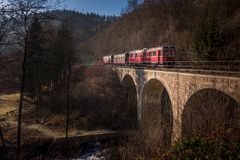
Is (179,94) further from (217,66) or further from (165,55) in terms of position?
(165,55)

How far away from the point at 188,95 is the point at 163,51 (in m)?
9.12

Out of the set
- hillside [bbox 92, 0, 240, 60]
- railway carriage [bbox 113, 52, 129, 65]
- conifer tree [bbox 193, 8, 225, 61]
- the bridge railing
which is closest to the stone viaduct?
the bridge railing

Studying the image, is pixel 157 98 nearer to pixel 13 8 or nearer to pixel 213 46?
pixel 213 46

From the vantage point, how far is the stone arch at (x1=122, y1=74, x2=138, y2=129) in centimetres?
2732

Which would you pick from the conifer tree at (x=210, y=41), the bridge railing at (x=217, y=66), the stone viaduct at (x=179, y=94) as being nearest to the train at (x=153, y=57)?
the stone viaduct at (x=179, y=94)

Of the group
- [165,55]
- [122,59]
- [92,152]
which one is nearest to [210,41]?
[165,55]

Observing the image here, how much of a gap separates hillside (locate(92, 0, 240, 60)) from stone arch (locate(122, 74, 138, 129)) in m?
7.28

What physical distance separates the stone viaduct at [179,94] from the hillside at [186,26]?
16.4ft

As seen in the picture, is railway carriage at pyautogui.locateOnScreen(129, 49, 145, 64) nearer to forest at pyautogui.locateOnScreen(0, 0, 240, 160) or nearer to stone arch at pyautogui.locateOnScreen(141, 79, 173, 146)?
forest at pyautogui.locateOnScreen(0, 0, 240, 160)

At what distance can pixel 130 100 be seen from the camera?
30.1 m

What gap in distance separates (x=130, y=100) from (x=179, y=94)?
584 inches

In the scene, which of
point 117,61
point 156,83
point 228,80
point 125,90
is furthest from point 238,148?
point 117,61

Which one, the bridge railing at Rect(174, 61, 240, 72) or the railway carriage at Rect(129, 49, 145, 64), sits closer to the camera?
the bridge railing at Rect(174, 61, 240, 72)

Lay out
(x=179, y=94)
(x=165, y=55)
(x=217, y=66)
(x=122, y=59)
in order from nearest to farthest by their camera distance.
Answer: (x=179, y=94) < (x=217, y=66) < (x=165, y=55) < (x=122, y=59)
